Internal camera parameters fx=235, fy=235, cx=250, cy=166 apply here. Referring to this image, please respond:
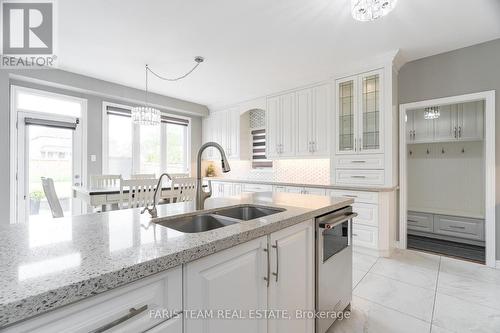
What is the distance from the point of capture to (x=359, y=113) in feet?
11.0

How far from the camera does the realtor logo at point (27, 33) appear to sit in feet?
7.27

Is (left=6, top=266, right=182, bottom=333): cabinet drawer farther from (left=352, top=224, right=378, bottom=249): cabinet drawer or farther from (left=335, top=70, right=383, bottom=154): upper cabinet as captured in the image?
(left=335, top=70, right=383, bottom=154): upper cabinet

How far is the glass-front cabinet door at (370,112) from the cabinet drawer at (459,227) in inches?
73.7

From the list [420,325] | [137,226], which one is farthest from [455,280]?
[137,226]

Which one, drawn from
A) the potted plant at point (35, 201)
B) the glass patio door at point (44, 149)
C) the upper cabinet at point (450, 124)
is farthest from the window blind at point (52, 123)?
the upper cabinet at point (450, 124)

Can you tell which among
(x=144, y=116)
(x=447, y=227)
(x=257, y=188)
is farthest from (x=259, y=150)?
(x=447, y=227)

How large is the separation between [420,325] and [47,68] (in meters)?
5.26

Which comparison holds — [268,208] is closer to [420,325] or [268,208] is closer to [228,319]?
[228,319]

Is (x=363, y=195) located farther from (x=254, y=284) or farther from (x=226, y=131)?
(x=226, y=131)

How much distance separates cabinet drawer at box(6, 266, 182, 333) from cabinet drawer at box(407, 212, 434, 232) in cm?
454

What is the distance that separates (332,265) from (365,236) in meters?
1.87

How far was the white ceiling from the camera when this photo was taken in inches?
86.0

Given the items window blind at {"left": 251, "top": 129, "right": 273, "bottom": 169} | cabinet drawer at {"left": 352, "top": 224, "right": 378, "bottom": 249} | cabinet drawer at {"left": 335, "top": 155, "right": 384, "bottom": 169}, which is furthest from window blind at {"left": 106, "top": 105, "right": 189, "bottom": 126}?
cabinet drawer at {"left": 352, "top": 224, "right": 378, "bottom": 249}

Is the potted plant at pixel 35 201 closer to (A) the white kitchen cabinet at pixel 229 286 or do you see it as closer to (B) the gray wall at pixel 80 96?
(B) the gray wall at pixel 80 96
